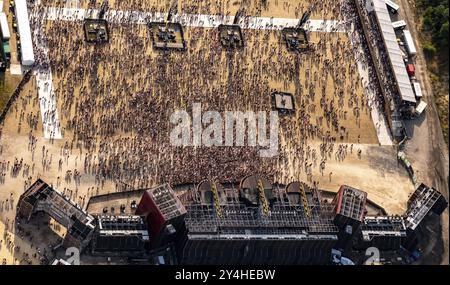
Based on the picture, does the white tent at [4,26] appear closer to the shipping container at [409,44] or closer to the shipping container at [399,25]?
the shipping container at [399,25]

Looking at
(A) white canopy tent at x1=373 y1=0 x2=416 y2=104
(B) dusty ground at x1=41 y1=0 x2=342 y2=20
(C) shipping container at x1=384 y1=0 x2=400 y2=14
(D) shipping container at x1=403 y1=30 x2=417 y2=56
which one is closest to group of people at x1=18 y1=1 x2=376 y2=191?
(B) dusty ground at x1=41 y1=0 x2=342 y2=20

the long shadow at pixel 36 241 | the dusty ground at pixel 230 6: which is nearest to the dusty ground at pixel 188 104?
the dusty ground at pixel 230 6

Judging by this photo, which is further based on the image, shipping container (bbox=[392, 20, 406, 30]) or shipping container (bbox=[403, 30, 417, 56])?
shipping container (bbox=[392, 20, 406, 30])

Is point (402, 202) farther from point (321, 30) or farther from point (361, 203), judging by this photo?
point (321, 30)

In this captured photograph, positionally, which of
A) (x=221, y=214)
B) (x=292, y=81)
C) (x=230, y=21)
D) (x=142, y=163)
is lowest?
(x=221, y=214)

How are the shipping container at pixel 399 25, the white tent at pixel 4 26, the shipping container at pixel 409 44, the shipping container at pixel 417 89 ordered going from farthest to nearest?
the shipping container at pixel 399 25, the shipping container at pixel 409 44, the shipping container at pixel 417 89, the white tent at pixel 4 26

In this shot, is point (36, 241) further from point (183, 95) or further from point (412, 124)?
point (412, 124)

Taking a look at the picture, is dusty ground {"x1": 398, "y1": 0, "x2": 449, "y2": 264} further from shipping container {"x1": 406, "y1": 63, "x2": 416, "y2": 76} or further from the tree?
the tree
